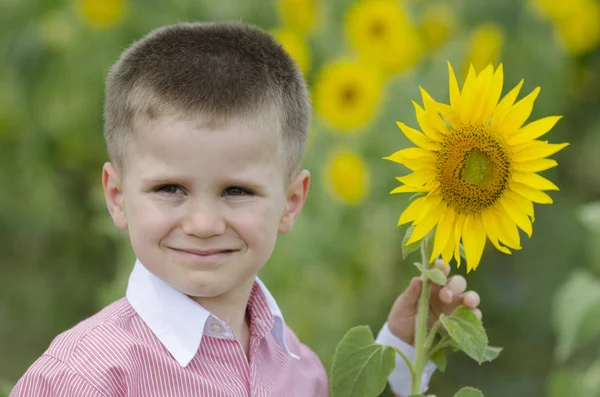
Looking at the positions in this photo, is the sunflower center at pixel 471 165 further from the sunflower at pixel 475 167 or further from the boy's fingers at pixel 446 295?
the boy's fingers at pixel 446 295

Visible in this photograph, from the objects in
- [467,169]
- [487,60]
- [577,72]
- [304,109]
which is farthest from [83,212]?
[467,169]

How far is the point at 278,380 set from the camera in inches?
64.7

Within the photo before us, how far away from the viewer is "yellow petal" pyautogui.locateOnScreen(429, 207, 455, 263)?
1420mm

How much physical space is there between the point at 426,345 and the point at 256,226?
0.31 metres

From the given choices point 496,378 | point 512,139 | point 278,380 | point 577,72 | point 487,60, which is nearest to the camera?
point 512,139

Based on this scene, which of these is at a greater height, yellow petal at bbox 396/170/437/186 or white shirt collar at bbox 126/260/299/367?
yellow petal at bbox 396/170/437/186

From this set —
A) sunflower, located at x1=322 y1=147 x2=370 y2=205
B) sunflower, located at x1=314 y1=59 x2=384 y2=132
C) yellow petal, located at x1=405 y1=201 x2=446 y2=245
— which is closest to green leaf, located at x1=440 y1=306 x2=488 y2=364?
yellow petal, located at x1=405 y1=201 x2=446 y2=245

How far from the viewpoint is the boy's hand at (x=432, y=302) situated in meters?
1.63

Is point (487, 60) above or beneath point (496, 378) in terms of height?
above

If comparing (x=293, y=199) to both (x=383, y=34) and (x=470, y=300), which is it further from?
(x=383, y=34)

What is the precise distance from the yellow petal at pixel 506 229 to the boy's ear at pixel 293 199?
0.35 metres

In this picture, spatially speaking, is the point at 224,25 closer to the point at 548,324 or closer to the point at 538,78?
the point at 548,324

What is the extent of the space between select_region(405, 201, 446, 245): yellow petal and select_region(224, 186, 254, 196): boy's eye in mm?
247

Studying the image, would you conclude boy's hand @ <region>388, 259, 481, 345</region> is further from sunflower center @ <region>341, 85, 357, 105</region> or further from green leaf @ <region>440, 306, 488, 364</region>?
sunflower center @ <region>341, 85, 357, 105</region>
